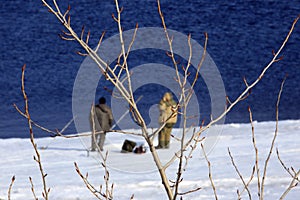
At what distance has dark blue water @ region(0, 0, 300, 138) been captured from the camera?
33.2m

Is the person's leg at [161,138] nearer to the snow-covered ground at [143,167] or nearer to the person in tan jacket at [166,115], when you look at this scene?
the person in tan jacket at [166,115]

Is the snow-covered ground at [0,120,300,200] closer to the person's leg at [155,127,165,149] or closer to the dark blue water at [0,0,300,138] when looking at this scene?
the person's leg at [155,127,165,149]

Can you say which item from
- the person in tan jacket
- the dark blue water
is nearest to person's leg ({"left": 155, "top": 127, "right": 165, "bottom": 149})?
the person in tan jacket

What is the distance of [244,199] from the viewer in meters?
9.19

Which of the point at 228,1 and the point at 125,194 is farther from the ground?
the point at 228,1

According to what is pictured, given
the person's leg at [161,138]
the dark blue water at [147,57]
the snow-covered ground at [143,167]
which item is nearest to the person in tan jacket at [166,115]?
the person's leg at [161,138]

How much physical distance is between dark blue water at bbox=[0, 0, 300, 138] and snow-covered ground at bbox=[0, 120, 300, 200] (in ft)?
36.1

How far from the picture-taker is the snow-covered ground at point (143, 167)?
987cm

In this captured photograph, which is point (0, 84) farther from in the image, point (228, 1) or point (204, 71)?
point (228, 1)

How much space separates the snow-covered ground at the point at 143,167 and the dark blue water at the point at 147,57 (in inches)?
433

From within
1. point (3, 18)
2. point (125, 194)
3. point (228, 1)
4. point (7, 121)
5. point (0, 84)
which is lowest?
point (125, 194)

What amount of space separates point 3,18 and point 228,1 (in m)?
16.0

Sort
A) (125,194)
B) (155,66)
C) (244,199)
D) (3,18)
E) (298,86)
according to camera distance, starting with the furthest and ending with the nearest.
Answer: (3,18) < (155,66) < (298,86) < (125,194) < (244,199)

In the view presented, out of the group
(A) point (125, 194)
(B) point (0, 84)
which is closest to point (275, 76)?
(B) point (0, 84)
